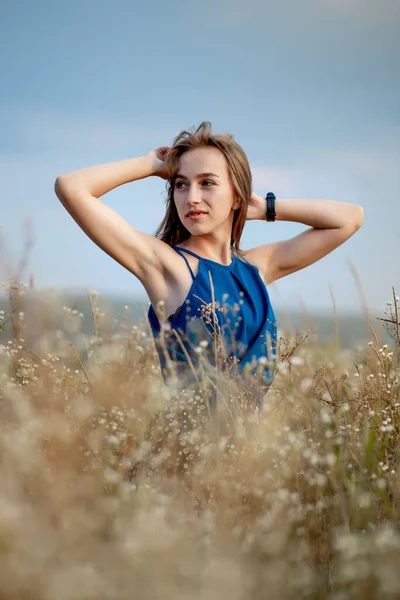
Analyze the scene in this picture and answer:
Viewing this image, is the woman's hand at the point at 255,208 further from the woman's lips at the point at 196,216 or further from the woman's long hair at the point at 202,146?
the woman's lips at the point at 196,216

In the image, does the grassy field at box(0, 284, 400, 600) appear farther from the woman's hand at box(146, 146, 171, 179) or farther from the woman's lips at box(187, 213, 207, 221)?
the woman's hand at box(146, 146, 171, 179)

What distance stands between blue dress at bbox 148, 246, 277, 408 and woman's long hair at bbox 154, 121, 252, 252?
28 cm

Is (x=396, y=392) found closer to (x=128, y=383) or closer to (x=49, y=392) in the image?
(x=128, y=383)

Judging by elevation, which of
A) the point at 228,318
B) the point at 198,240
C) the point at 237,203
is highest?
the point at 237,203

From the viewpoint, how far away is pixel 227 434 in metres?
2.61

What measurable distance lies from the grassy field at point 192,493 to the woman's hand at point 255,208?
51.0 inches

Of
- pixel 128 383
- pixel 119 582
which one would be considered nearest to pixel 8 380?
pixel 128 383

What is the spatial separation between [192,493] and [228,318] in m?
1.61

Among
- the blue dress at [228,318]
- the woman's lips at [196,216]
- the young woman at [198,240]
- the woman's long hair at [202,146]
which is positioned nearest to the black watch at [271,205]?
the young woman at [198,240]

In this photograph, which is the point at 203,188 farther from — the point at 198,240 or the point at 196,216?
the point at 198,240

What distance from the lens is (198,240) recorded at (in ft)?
12.7

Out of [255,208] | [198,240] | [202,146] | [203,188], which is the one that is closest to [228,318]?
[198,240]

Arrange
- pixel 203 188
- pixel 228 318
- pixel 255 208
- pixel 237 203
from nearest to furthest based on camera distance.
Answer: pixel 228 318 → pixel 203 188 → pixel 237 203 → pixel 255 208

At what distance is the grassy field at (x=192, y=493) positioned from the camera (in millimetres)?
1290
